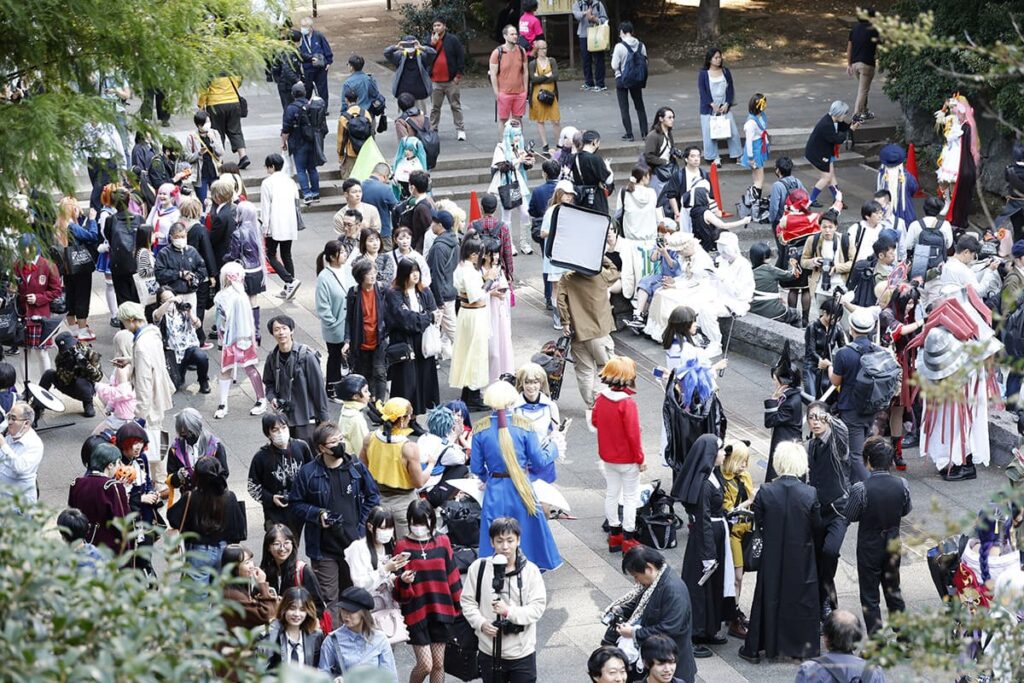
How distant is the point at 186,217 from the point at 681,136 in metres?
10.1

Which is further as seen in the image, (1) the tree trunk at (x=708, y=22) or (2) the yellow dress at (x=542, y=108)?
(1) the tree trunk at (x=708, y=22)

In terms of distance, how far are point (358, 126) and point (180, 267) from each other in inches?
214

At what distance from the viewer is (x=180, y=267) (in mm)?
15281

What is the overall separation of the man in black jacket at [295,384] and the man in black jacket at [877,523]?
4687mm

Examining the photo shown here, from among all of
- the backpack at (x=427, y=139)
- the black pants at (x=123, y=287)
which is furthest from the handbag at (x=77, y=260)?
the backpack at (x=427, y=139)

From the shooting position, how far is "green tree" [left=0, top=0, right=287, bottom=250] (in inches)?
397

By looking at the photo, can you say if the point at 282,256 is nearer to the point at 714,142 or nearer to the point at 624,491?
the point at 624,491

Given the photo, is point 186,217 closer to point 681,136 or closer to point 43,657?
point 681,136

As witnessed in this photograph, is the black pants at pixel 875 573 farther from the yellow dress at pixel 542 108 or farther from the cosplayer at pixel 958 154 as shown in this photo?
the yellow dress at pixel 542 108

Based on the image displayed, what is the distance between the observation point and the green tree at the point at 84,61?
10.1m

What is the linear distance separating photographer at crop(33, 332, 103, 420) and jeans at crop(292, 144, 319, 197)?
21.2 ft

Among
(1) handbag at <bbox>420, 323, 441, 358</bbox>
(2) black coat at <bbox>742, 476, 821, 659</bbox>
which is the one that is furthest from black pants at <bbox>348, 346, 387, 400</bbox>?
(2) black coat at <bbox>742, 476, 821, 659</bbox>

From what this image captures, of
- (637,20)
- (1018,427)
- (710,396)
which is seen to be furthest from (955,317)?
(637,20)

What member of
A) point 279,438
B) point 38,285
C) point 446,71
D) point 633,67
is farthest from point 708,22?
point 279,438
